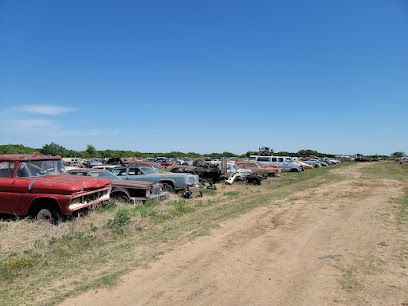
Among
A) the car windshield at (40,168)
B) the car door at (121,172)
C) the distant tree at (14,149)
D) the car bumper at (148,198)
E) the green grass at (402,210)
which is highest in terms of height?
the distant tree at (14,149)

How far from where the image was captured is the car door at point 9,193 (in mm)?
9516

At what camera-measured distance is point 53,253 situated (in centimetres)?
699

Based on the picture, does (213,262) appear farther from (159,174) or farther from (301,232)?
(159,174)

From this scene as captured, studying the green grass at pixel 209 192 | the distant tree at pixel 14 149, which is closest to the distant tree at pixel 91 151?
the distant tree at pixel 14 149

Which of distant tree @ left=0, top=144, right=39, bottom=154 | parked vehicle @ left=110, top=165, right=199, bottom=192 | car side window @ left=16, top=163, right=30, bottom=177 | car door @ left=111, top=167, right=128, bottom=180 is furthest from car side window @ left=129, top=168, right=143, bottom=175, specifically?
distant tree @ left=0, top=144, right=39, bottom=154

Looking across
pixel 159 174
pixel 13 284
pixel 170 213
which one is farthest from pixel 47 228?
pixel 159 174

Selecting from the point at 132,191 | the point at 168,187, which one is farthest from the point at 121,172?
the point at 132,191

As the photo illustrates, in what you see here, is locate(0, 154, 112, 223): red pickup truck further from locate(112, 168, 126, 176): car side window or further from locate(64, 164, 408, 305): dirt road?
locate(112, 168, 126, 176): car side window

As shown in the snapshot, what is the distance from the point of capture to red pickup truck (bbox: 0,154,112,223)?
9.17 m

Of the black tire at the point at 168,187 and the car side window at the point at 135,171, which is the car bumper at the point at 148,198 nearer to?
the black tire at the point at 168,187

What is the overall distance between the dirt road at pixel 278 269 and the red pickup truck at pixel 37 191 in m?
3.36

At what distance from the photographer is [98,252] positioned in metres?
7.23

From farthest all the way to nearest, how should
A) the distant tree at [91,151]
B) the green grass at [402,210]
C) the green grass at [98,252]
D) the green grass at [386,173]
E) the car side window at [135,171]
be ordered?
the distant tree at [91,151] → the green grass at [386,173] → the car side window at [135,171] → the green grass at [402,210] → the green grass at [98,252]

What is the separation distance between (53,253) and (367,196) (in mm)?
13382
